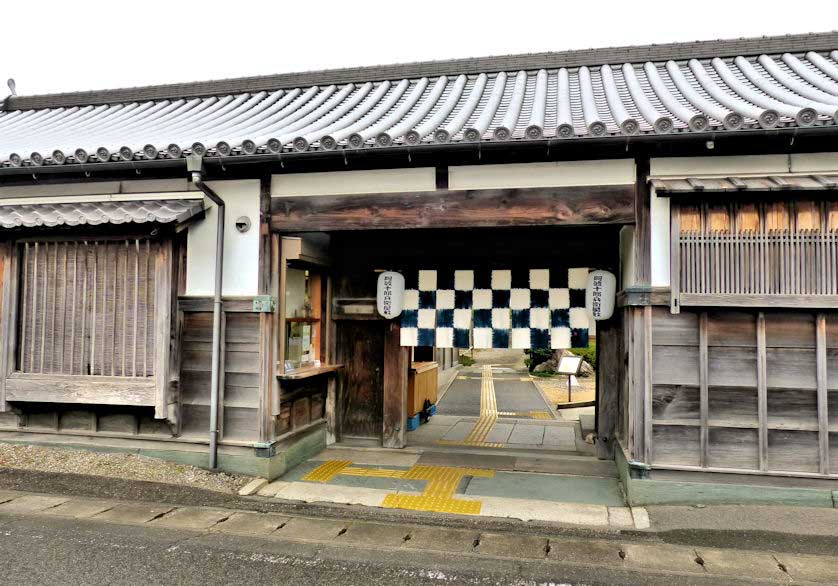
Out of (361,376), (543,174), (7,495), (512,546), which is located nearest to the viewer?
(512,546)

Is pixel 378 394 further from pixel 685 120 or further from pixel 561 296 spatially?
pixel 685 120

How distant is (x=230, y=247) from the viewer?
7480 mm

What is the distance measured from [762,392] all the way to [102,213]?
8344 millimetres

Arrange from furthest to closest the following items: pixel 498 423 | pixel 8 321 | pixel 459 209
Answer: pixel 498 423 < pixel 8 321 < pixel 459 209

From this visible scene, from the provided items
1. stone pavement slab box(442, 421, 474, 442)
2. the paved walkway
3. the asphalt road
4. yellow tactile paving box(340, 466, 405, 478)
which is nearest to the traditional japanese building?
yellow tactile paving box(340, 466, 405, 478)

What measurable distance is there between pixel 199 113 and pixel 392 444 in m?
7.09

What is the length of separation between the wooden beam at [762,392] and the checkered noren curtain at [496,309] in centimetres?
229

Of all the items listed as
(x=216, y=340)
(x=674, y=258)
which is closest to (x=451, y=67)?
(x=674, y=258)

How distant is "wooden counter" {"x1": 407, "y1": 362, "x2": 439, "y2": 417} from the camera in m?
10.4

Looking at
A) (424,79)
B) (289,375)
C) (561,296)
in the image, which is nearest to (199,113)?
(424,79)

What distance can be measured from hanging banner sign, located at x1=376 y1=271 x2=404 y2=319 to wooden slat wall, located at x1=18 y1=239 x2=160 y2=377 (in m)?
3.28

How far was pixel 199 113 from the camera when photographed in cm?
1030

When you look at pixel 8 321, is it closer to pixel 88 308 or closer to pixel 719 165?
pixel 88 308

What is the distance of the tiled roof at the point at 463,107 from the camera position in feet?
21.2
